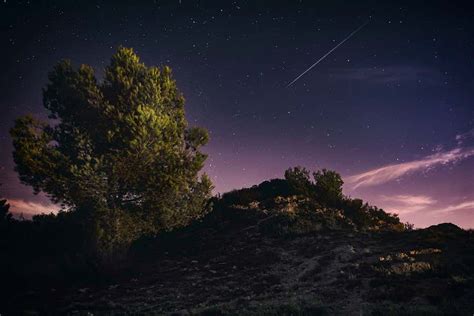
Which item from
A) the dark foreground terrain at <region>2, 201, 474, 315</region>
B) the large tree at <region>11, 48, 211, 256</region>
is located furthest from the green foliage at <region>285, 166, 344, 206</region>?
the large tree at <region>11, 48, 211, 256</region>

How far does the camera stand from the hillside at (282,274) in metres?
12.9

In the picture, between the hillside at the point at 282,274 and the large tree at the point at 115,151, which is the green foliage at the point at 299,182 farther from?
the large tree at the point at 115,151

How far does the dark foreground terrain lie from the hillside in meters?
0.06

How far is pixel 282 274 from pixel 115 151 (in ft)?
43.8

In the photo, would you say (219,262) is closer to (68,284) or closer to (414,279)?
(68,284)

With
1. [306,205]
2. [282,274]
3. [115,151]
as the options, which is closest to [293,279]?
[282,274]

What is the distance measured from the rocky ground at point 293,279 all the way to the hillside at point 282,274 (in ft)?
0.17

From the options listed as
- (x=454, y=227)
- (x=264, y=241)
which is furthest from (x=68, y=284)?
(x=454, y=227)

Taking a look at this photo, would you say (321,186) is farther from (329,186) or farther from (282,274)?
(282,274)

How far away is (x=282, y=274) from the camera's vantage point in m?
19.6

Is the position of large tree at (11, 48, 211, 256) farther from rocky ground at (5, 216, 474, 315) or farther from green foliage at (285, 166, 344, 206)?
green foliage at (285, 166, 344, 206)

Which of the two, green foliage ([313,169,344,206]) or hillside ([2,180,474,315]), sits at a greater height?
green foliage ([313,169,344,206])

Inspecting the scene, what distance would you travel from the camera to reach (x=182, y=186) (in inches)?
952

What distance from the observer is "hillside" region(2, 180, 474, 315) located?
12.9 metres
